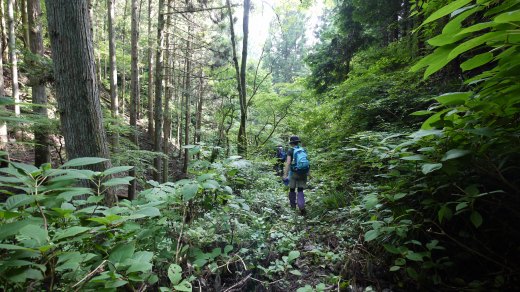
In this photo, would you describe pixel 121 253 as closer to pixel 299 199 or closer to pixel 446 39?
pixel 446 39

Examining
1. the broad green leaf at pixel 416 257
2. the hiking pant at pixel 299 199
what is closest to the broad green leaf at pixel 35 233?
the broad green leaf at pixel 416 257

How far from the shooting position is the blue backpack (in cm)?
572

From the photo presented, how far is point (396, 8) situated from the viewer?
21.3ft

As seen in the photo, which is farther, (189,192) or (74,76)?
(74,76)

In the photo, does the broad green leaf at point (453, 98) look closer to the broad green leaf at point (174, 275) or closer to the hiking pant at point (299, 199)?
the broad green leaf at point (174, 275)

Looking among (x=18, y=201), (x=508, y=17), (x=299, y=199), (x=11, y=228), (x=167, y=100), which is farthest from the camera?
(x=167, y=100)

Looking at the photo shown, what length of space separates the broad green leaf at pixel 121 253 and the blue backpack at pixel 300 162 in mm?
4745

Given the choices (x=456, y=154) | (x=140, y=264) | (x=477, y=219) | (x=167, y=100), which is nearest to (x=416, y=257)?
(x=477, y=219)

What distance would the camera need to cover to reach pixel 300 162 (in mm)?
5723

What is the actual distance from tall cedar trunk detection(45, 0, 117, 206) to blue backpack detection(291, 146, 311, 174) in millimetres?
3879

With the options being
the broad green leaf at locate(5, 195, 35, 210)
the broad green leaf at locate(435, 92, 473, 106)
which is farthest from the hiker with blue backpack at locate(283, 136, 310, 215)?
the broad green leaf at locate(5, 195, 35, 210)

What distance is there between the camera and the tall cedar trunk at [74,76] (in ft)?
8.95

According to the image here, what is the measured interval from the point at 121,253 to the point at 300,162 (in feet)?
15.7

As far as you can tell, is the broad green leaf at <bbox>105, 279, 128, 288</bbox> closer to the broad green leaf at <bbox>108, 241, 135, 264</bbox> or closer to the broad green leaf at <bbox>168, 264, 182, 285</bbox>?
the broad green leaf at <bbox>108, 241, 135, 264</bbox>
